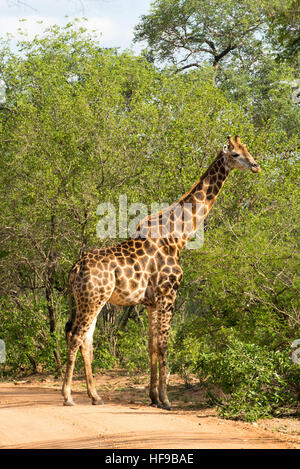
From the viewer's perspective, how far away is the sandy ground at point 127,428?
21.9ft

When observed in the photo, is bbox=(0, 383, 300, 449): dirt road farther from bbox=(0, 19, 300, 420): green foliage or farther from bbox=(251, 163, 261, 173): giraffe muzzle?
bbox=(251, 163, 261, 173): giraffe muzzle

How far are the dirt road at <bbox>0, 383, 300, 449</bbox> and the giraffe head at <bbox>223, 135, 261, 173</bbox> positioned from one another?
147 inches

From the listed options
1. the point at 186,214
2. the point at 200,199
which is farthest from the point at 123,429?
the point at 200,199

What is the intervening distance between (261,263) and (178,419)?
329 cm

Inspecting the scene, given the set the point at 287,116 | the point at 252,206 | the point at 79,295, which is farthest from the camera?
the point at 287,116

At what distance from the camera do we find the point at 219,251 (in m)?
10.8

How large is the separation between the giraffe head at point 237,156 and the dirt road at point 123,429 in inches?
147

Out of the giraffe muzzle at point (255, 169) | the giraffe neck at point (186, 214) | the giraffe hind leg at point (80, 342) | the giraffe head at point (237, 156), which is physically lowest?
the giraffe hind leg at point (80, 342)

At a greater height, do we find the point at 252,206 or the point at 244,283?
the point at 252,206

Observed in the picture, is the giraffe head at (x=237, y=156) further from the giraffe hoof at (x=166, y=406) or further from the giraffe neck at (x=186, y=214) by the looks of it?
the giraffe hoof at (x=166, y=406)

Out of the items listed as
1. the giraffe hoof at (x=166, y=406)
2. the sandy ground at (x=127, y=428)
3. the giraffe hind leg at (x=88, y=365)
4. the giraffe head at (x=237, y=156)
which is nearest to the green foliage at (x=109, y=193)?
the giraffe head at (x=237, y=156)

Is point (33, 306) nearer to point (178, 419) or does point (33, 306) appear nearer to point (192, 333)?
point (192, 333)
